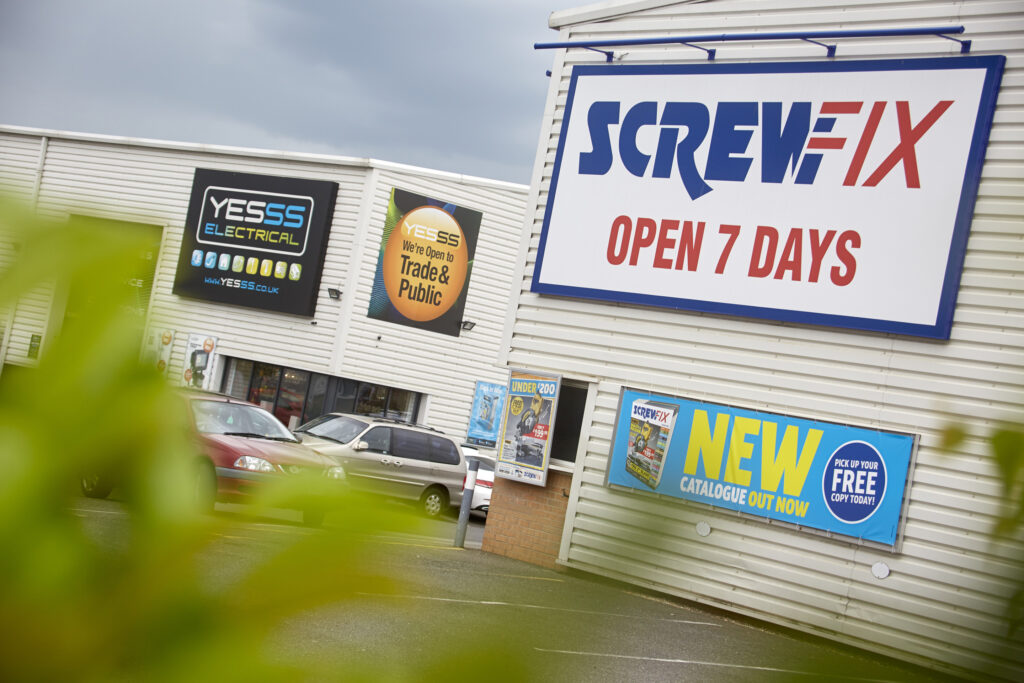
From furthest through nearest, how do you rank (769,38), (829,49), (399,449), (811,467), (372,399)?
1. (372,399)
2. (399,449)
3. (769,38)
4. (829,49)
5. (811,467)

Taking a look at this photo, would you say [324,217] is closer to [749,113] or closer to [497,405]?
[497,405]

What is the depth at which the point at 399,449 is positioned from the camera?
59.4 feet

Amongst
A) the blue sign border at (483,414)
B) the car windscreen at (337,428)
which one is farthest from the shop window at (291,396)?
the car windscreen at (337,428)

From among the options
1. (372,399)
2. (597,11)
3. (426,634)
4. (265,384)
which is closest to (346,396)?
(372,399)

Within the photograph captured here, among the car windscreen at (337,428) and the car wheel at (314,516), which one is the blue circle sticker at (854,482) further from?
the car wheel at (314,516)

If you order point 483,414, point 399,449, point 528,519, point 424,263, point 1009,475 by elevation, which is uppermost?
point 424,263

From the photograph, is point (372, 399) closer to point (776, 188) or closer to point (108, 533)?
point (776, 188)

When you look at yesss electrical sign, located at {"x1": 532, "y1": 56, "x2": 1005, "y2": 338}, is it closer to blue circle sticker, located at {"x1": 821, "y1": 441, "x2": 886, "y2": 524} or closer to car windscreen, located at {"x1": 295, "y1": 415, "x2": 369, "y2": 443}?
blue circle sticker, located at {"x1": 821, "y1": 441, "x2": 886, "y2": 524}

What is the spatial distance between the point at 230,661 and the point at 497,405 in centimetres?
2709

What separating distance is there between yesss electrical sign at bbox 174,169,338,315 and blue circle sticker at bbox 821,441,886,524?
1707 cm

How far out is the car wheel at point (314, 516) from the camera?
482 mm

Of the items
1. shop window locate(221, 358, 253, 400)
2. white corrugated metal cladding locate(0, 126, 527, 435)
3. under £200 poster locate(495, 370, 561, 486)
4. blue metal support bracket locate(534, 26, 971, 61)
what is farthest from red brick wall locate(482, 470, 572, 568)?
shop window locate(221, 358, 253, 400)

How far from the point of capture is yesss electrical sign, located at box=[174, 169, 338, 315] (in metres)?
25.3

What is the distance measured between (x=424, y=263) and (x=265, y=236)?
3.99m
